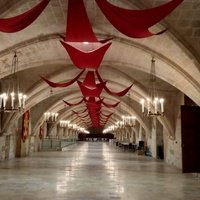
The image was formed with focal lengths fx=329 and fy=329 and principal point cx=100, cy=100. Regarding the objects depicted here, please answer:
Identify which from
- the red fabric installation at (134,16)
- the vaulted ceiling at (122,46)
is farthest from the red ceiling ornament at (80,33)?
the vaulted ceiling at (122,46)

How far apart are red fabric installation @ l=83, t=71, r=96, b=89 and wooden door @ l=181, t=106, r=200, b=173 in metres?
3.63

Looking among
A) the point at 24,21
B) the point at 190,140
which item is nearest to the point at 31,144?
the point at 190,140

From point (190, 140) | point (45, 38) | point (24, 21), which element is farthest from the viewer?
point (190, 140)

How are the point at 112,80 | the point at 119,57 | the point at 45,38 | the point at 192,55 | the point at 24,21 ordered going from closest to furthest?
1. the point at 24,21
2. the point at 192,55
3. the point at 45,38
4. the point at 119,57
5. the point at 112,80

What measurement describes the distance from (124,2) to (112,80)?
8.74 m

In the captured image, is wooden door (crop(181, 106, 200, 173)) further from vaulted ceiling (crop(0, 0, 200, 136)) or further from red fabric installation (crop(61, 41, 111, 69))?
red fabric installation (crop(61, 41, 111, 69))

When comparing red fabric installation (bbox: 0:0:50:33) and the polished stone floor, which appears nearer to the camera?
red fabric installation (bbox: 0:0:50:33)

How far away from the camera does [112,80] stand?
16219 millimetres

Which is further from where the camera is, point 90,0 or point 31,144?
point 31,144

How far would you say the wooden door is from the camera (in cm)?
1266

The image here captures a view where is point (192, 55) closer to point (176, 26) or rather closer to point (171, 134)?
point (176, 26)

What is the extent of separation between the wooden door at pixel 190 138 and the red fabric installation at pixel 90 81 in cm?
363

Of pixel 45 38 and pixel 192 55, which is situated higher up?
pixel 45 38

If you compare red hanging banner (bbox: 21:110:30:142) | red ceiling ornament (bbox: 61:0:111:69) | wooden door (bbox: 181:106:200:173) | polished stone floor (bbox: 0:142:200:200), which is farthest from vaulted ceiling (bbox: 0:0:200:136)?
red hanging banner (bbox: 21:110:30:142)
